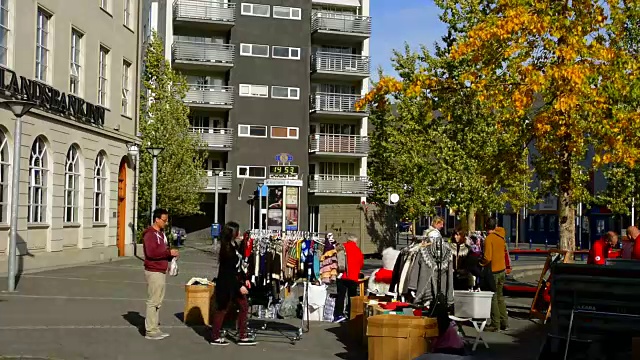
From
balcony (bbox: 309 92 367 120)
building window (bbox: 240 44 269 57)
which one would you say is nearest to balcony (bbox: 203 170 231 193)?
balcony (bbox: 309 92 367 120)

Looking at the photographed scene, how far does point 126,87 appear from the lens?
3216 centimetres

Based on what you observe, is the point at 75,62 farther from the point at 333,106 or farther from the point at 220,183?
the point at 333,106

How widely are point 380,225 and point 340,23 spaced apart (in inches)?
906

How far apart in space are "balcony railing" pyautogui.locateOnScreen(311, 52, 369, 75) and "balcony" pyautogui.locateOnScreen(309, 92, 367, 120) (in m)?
1.76

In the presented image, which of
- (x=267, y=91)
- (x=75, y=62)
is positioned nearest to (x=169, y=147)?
(x=267, y=91)

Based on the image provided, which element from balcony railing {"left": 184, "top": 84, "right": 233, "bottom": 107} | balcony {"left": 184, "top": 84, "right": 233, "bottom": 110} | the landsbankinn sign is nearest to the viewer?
the landsbankinn sign

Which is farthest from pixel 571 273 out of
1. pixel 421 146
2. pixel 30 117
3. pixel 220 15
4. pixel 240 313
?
pixel 220 15

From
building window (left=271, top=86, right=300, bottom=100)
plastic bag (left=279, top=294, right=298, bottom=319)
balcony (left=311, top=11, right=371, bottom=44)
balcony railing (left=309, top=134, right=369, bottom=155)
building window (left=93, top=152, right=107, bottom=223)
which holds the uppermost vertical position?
balcony (left=311, top=11, right=371, bottom=44)

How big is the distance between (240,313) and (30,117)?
12.8 metres

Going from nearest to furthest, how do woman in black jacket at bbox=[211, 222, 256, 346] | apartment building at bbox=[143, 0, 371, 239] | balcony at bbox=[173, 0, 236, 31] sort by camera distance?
1. woman in black jacket at bbox=[211, 222, 256, 346]
2. balcony at bbox=[173, 0, 236, 31]
3. apartment building at bbox=[143, 0, 371, 239]

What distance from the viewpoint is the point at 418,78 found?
54.9ft

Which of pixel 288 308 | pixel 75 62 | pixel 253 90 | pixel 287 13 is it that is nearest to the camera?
pixel 288 308

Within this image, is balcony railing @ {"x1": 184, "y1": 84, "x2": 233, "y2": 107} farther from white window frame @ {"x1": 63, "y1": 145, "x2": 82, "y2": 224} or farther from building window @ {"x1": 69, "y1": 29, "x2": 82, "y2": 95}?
white window frame @ {"x1": 63, "y1": 145, "x2": 82, "y2": 224}

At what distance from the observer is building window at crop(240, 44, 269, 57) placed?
57.6 metres
